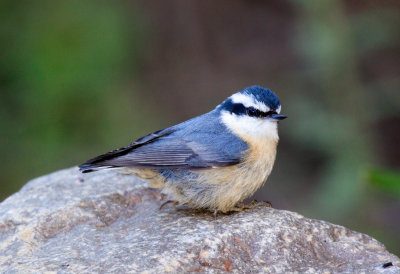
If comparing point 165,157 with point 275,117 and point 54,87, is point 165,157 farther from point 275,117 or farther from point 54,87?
point 54,87

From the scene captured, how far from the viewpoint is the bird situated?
4426 millimetres

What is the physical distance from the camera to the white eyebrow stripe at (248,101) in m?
4.58

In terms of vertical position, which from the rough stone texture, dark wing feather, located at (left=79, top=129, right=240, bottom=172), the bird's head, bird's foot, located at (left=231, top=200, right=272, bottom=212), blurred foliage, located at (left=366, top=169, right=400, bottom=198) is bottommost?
the rough stone texture

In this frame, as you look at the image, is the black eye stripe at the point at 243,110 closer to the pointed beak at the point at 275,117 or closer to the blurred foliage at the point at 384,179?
the pointed beak at the point at 275,117

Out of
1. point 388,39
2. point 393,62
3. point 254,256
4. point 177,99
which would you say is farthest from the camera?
point 177,99

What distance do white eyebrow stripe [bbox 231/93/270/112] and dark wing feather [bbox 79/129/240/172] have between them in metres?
0.46

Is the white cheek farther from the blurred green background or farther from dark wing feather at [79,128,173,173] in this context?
Result: the blurred green background

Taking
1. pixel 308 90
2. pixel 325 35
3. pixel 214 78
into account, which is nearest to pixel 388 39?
pixel 325 35

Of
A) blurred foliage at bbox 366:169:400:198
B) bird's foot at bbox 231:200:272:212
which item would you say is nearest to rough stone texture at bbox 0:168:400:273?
bird's foot at bbox 231:200:272:212

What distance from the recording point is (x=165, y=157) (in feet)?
14.8

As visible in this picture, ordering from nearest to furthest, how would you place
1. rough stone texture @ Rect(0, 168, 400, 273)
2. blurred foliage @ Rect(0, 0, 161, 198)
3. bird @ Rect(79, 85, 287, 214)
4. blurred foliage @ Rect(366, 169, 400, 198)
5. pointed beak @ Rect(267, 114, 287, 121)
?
rough stone texture @ Rect(0, 168, 400, 273) < bird @ Rect(79, 85, 287, 214) < pointed beak @ Rect(267, 114, 287, 121) < blurred foliage @ Rect(366, 169, 400, 198) < blurred foliage @ Rect(0, 0, 161, 198)

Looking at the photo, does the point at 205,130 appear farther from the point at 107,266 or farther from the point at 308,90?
the point at 308,90

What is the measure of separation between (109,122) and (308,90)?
2.52m

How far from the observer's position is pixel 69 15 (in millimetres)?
7598
